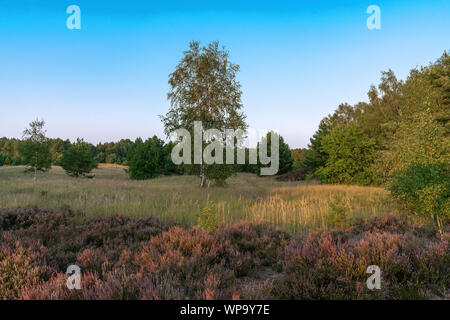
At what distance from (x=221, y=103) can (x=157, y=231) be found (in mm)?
12173

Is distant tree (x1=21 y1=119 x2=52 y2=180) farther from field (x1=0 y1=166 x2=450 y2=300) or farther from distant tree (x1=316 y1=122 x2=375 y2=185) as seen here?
distant tree (x1=316 y1=122 x2=375 y2=185)

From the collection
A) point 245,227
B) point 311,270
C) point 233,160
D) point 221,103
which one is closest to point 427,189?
point 311,270

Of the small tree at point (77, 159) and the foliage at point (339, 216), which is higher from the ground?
the small tree at point (77, 159)

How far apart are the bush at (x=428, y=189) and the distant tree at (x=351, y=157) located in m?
21.1

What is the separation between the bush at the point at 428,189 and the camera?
16.3ft

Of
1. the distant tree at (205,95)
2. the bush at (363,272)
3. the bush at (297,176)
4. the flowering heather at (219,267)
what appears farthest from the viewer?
the bush at (297,176)

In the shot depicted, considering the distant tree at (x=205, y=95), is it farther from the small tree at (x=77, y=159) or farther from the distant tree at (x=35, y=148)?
the small tree at (x=77, y=159)

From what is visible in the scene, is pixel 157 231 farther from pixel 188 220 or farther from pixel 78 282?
pixel 78 282

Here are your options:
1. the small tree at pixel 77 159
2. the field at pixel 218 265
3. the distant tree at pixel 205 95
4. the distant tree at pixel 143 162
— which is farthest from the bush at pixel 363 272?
the distant tree at pixel 143 162

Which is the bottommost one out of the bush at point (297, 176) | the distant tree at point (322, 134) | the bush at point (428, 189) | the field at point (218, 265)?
the bush at point (297, 176)

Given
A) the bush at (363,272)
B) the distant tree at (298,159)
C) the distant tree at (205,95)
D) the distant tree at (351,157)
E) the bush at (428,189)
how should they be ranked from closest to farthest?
the bush at (363,272) → the bush at (428,189) → the distant tree at (205,95) → the distant tree at (351,157) → the distant tree at (298,159)

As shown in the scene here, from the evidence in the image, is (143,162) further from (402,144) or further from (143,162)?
(402,144)

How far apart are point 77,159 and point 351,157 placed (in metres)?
35.7

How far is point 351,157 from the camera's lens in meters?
25.3
